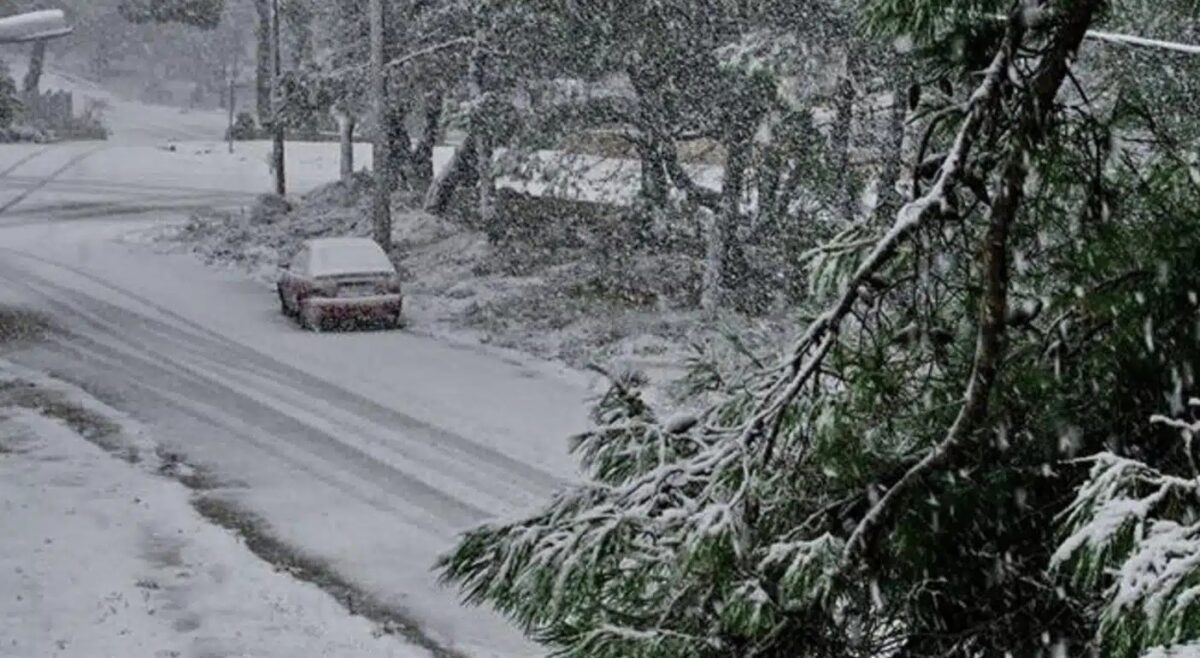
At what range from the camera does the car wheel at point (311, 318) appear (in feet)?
84.7

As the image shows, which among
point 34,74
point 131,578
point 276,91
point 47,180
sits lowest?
point 47,180

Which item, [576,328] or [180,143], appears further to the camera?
[180,143]

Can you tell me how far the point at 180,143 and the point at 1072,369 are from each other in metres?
68.1

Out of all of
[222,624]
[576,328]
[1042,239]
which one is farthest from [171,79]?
[1042,239]

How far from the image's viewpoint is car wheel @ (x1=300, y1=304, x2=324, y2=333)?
84.7 feet

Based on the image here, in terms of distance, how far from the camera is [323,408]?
20.3 metres

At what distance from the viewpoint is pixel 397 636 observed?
12.1 m

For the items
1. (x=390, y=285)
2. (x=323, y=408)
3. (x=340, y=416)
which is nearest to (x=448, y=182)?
(x=390, y=285)

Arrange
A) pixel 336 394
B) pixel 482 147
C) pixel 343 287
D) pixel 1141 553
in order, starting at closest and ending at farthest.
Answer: pixel 1141 553 → pixel 336 394 → pixel 343 287 → pixel 482 147

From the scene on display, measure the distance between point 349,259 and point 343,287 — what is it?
0.75 meters

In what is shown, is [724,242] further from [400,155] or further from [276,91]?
[400,155]

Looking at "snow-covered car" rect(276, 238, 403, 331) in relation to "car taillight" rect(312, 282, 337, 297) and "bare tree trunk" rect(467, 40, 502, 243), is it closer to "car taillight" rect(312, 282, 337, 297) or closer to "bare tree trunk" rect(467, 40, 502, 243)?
"car taillight" rect(312, 282, 337, 297)

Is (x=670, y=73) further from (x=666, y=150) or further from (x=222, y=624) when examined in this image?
(x=222, y=624)

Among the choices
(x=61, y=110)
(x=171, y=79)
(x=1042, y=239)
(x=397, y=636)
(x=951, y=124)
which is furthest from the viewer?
(x=171, y=79)
